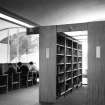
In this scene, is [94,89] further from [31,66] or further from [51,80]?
[31,66]

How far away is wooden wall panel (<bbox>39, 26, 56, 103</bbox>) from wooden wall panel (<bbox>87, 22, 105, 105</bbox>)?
1.20 m

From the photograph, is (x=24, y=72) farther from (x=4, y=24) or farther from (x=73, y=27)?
(x=73, y=27)

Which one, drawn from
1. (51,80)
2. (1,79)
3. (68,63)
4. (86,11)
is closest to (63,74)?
(68,63)

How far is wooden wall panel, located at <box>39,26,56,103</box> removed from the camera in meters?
5.80

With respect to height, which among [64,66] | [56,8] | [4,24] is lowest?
[64,66]

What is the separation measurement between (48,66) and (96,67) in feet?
5.18

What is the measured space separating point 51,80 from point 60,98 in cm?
91

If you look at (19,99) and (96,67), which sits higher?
(96,67)

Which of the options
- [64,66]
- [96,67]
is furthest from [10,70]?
[96,67]

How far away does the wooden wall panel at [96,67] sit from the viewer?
514 cm

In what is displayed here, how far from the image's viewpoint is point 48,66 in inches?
232

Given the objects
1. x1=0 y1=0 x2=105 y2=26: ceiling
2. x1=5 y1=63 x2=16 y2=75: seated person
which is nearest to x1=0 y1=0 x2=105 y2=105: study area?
x1=0 y1=0 x2=105 y2=26: ceiling

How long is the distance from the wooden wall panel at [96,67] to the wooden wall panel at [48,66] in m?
1.20

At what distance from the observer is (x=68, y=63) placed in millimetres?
7504
